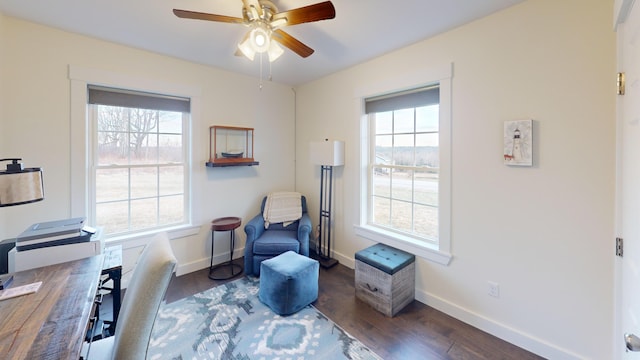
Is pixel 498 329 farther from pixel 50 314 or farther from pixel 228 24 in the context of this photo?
pixel 228 24

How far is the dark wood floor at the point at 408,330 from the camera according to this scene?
1869 millimetres

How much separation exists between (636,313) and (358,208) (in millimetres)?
2311

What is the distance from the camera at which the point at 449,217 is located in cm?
231

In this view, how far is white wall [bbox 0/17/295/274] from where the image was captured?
7.13 feet

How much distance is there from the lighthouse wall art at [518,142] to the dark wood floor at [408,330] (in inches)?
54.7

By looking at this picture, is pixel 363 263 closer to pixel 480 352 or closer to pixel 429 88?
pixel 480 352

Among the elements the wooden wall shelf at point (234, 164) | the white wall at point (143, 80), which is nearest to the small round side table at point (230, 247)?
the white wall at point (143, 80)

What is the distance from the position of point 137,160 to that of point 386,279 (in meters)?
2.93

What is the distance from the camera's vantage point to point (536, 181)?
1.85 metres

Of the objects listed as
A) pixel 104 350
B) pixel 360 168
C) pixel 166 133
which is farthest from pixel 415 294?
pixel 166 133

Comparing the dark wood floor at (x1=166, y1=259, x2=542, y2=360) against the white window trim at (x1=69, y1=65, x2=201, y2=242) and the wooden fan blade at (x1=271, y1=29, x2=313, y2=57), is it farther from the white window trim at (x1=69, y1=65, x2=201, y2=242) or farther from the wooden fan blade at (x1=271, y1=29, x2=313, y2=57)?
the wooden fan blade at (x1=271, y1=29, x2=313, y2=57)

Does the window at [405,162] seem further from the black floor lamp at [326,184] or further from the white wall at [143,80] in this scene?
the white wall at [143,80]

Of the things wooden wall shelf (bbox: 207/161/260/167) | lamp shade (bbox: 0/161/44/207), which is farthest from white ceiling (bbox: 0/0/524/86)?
lamp shade (bbox: 0/161/44/207)

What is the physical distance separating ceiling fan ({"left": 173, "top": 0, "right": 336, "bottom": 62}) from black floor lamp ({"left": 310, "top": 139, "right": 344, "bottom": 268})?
55.3 inches
